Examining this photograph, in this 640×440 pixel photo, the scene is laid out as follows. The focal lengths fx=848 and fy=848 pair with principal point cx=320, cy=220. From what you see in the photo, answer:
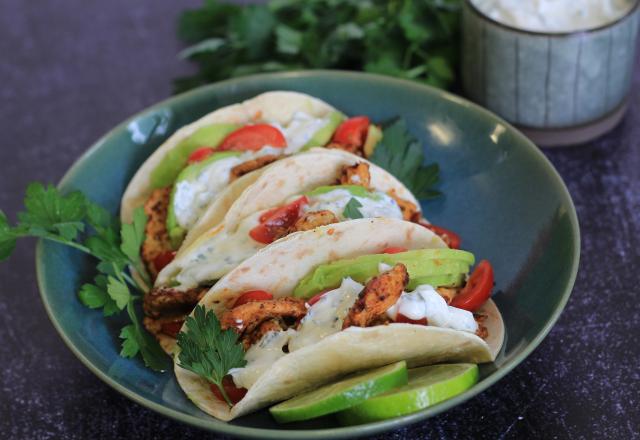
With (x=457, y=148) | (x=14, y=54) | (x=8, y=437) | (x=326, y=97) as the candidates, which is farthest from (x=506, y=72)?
(x=14, y=54)

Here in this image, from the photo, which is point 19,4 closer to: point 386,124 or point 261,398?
point 386,124

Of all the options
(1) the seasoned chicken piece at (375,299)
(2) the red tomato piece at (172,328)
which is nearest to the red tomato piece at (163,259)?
(2) the red tomato piece at (172,328)

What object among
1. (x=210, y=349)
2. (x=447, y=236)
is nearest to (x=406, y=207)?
(x=447, y=236)

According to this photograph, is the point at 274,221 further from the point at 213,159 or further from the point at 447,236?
the point at 447,236

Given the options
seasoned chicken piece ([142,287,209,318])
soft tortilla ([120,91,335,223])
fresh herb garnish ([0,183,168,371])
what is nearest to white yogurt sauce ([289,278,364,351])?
seasoned chicken piece ([142,287,209,318])

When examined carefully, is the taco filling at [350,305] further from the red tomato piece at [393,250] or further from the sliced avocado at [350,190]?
the sliced avocado at [350,190]
